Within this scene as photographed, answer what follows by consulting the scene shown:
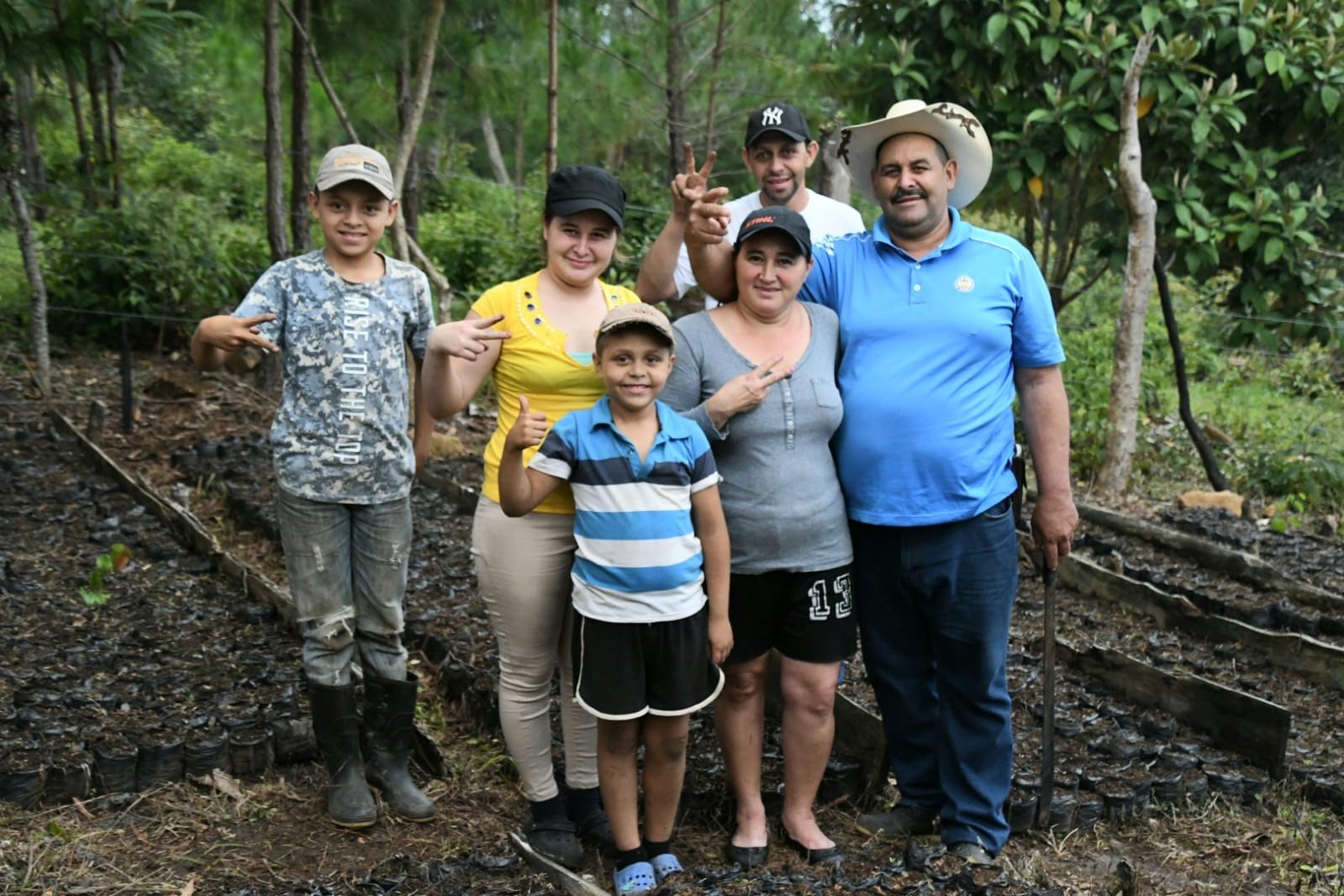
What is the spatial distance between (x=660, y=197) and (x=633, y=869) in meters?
11.6

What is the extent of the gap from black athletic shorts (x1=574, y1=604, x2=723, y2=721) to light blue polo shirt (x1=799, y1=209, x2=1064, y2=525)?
60 cm

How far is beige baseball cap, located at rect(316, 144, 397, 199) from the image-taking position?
3045 millimetres

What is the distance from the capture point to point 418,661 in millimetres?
4730

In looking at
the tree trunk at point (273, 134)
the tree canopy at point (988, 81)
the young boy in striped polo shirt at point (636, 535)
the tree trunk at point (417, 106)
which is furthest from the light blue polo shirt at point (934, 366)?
the tree trunk at point (273, 134)

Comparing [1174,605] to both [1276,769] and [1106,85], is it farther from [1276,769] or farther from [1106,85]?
[1106,85]

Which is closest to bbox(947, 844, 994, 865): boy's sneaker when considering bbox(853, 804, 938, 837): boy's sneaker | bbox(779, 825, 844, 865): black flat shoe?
bbox(853, 804, 938, 837): boy's sneaker

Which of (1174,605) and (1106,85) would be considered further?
(1106,85)

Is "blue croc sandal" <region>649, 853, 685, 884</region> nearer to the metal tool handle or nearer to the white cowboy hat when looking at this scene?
the metal tool handle

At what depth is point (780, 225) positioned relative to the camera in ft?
9.19

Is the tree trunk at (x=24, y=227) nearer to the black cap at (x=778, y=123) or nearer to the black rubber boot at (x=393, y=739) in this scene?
the black rubber boot at (x=393, y=739)

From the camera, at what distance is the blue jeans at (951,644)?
119 inches

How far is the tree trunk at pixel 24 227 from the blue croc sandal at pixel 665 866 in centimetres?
682

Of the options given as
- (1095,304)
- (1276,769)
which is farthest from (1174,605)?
(1095,304)

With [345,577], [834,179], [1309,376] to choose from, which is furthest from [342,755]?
[1309,376]
